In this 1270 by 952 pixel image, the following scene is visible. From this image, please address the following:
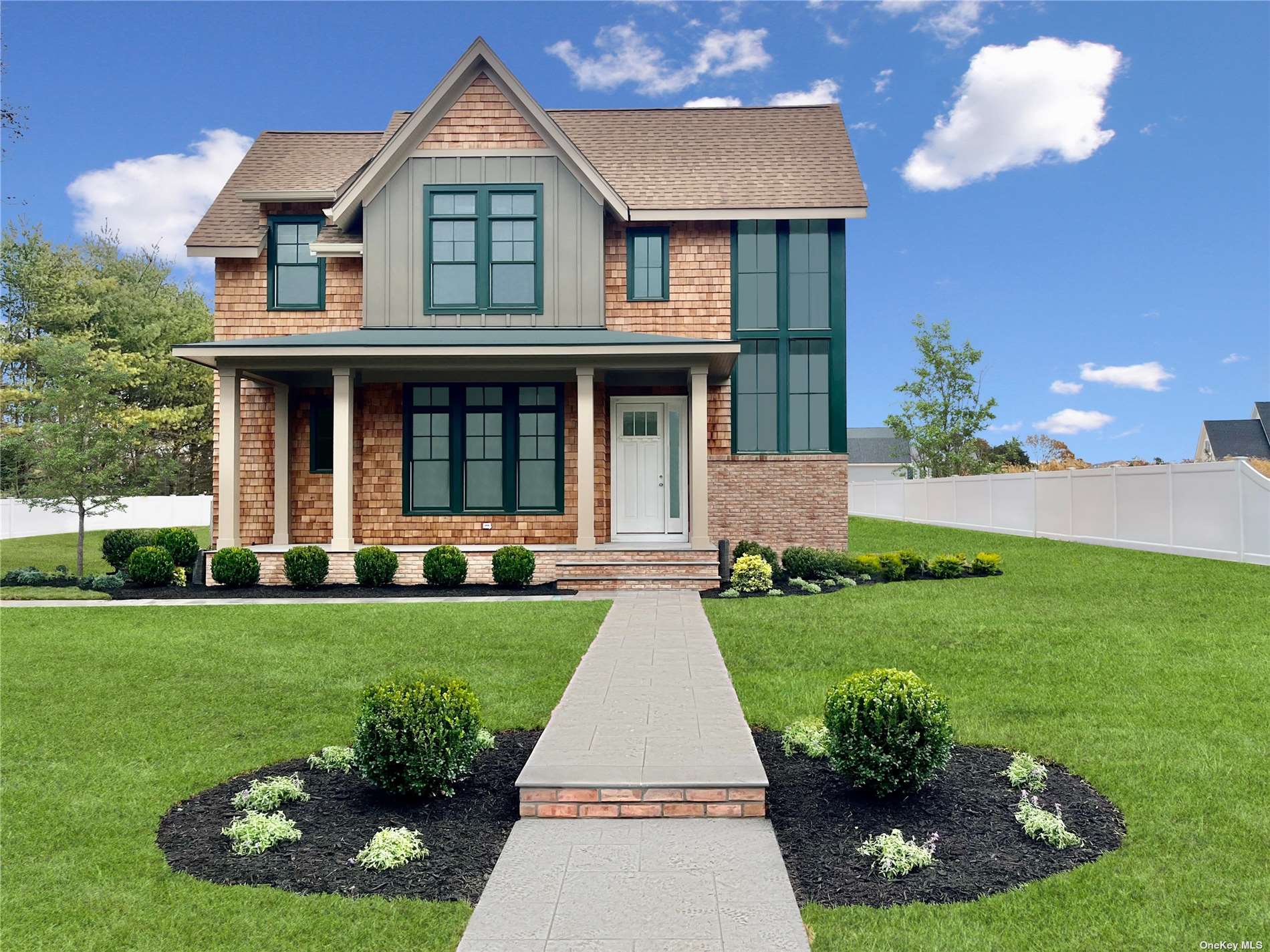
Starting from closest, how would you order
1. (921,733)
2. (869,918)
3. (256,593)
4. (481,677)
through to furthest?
1. (869,918)
2. (921,733)
3. (481,677)
4. (256,593)

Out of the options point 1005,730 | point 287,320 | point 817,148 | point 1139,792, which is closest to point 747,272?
point 817,148

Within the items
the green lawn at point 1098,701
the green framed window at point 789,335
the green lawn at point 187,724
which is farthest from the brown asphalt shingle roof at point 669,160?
the green lawn at point 187,724

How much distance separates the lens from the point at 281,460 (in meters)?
16.8

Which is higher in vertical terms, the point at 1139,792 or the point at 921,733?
the point at 921,733

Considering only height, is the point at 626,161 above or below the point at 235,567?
above

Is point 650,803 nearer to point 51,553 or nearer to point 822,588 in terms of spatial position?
point 822,588

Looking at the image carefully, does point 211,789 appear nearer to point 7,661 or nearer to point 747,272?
point 7,661

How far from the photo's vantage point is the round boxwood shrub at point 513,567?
1409 cm

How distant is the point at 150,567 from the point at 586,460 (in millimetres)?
7597

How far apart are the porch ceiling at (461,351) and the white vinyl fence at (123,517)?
16847 mm

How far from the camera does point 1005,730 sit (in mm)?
6336

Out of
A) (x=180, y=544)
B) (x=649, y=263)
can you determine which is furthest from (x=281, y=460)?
(x=649, y=263)

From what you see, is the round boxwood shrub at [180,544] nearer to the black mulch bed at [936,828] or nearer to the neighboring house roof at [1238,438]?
the black mulch bed at [936,828]

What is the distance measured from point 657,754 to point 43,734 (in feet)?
15.9
